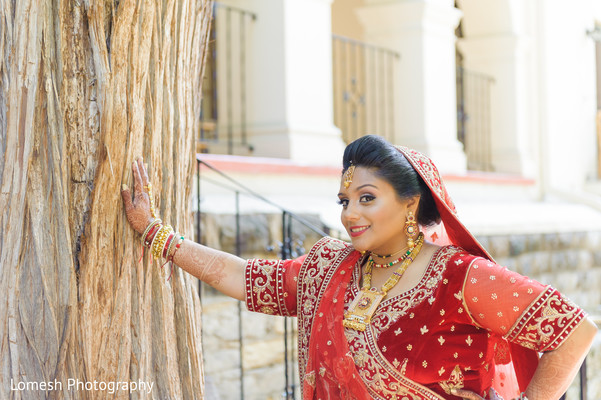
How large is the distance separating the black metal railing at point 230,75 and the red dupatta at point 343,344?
14.2 ft

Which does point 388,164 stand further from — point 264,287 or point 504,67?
point 504,67

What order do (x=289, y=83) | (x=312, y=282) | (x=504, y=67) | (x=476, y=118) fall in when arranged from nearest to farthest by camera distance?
(x=312, y=282)
(x=289, y=83)
(x=504, y=67)
(x=476, y=118)

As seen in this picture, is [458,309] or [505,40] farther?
[505,40]

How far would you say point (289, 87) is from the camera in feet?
22.3

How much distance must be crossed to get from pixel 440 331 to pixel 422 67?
6563 mm

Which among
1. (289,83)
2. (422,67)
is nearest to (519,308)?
(289,83)

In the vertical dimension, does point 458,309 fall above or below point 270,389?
above

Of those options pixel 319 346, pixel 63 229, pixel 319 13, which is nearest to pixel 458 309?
pixel 319 346

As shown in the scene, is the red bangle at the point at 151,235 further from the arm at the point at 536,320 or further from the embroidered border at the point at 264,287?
the arm at the point at 536,320

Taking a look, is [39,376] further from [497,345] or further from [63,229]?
[497,345]

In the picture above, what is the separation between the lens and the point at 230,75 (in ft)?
23.3

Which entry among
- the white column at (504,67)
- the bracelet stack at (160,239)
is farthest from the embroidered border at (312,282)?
the white column at (504,67)

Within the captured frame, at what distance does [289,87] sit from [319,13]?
72cm

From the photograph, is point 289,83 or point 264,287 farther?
point 289,83
